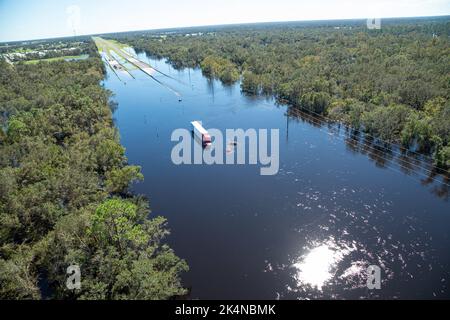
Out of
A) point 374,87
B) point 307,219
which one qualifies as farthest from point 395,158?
point 374,87

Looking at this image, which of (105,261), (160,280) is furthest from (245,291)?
(105,261)

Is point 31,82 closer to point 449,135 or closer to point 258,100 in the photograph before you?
point 258,100
